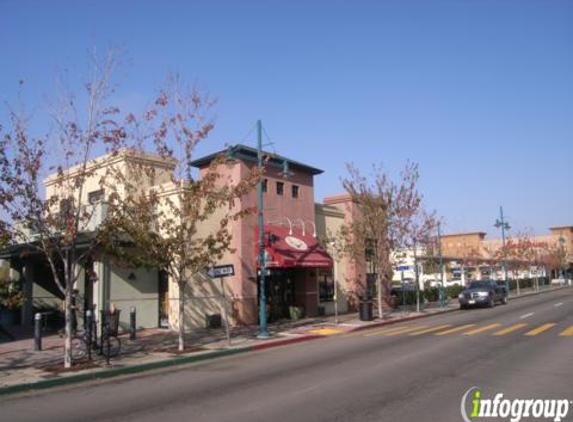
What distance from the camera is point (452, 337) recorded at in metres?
16.6

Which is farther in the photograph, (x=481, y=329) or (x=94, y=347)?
(x=481, y=329)

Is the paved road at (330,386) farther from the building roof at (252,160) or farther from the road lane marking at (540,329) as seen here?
the building roof at (252,160)

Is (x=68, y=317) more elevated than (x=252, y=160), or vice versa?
(x=252, y=160)

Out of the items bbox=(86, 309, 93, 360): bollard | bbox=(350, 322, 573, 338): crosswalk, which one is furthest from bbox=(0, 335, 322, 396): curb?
bbox=(350, 322, 573, 338): crosswalk

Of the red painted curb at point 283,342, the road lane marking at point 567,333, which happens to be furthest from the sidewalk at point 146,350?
the road lane marking at point 567,333

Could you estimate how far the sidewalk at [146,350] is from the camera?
1160cm

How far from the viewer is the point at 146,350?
15.5 metres

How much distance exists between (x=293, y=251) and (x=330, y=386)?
1390 centimetres

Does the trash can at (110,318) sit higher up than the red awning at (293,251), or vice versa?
the red awning at (293,251)

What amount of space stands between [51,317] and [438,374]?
1788 centimetres

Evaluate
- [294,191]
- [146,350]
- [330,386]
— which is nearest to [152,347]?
[146,350]

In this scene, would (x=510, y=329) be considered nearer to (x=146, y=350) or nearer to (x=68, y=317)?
(x=146, y=350)

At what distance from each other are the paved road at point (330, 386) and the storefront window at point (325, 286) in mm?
12097

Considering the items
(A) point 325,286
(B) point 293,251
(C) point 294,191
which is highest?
(C) point 294,191
